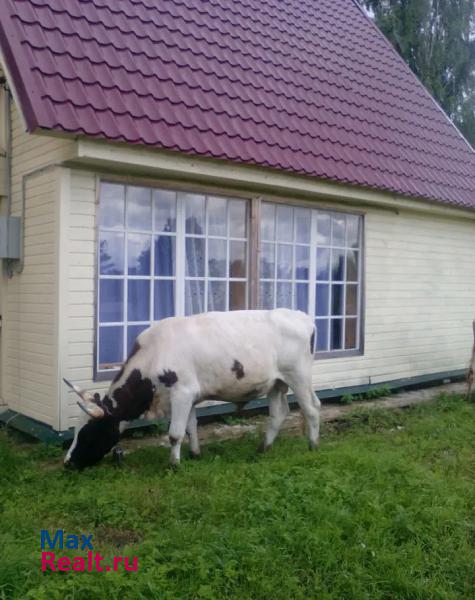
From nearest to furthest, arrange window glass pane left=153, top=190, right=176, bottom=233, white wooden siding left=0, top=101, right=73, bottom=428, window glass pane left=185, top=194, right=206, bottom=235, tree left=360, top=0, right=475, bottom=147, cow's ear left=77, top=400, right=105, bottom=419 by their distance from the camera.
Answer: cow's ear left=77, top=400, right=105, bottom=419 < white wooden siding left=0, top=101, right=73, bottom=428 < window glass pane left=153, top=190, right=176, bottom=233 < window glass pane left=185, top=194, right=206, bottom=235 < tree left=360, top=0, right=475, bottom=147

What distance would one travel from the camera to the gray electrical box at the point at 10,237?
7.22 meters

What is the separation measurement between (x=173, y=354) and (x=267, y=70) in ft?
17.0

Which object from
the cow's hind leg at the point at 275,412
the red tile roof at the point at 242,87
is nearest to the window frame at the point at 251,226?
the red tile roof at the point at 242,87

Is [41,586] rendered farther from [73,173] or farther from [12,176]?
[12,176]

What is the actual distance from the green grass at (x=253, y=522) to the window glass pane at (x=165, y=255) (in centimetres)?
211

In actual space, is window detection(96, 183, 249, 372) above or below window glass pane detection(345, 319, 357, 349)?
above

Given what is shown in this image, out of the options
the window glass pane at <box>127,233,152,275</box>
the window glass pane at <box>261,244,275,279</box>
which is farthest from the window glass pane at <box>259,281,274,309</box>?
the window glass pane at <box>127,233,152,275</box>

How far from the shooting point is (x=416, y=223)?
10648 millimetres

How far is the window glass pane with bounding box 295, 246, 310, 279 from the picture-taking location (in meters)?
8.96

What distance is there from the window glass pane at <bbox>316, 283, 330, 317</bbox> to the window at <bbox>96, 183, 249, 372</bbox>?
1466 millimetres

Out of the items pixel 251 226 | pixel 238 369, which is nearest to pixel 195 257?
pixel 251 226

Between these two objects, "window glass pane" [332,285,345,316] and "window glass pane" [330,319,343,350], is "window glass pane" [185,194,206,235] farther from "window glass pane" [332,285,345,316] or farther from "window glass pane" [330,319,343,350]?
"window glass pane" [330,319,343,350]

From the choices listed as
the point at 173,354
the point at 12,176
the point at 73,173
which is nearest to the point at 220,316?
the point at 173,354

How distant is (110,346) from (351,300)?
13.5 ft
